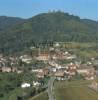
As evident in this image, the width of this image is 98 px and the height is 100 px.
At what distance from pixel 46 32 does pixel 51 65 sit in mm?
43593

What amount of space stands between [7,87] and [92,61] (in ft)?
119

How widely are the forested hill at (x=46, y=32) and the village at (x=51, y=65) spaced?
421 inches

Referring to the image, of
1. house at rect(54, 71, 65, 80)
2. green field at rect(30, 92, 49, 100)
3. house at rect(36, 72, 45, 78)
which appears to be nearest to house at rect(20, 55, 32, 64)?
house at rect(54, 71, 65, 80)

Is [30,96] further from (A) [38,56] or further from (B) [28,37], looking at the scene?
(B) [28,37]

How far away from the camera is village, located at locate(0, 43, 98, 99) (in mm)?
62406

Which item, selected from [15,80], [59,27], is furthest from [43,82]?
[59,27]

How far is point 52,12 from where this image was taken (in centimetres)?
14250

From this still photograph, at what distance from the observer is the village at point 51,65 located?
62406 millimetres

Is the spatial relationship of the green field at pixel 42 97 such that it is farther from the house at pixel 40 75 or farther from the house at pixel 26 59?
the house at pixel 26 59

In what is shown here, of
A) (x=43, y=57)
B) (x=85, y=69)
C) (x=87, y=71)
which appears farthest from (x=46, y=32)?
(x=87, y=71)

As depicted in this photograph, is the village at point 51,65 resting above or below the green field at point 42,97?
below

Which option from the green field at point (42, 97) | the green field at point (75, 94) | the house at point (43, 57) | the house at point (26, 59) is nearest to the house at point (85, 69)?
the house at point (26, 59)

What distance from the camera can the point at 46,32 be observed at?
118 m

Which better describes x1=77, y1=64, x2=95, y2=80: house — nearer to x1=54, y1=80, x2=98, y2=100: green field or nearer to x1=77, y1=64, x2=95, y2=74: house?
x1=77, y1=64, x2=95, y2=74: house
